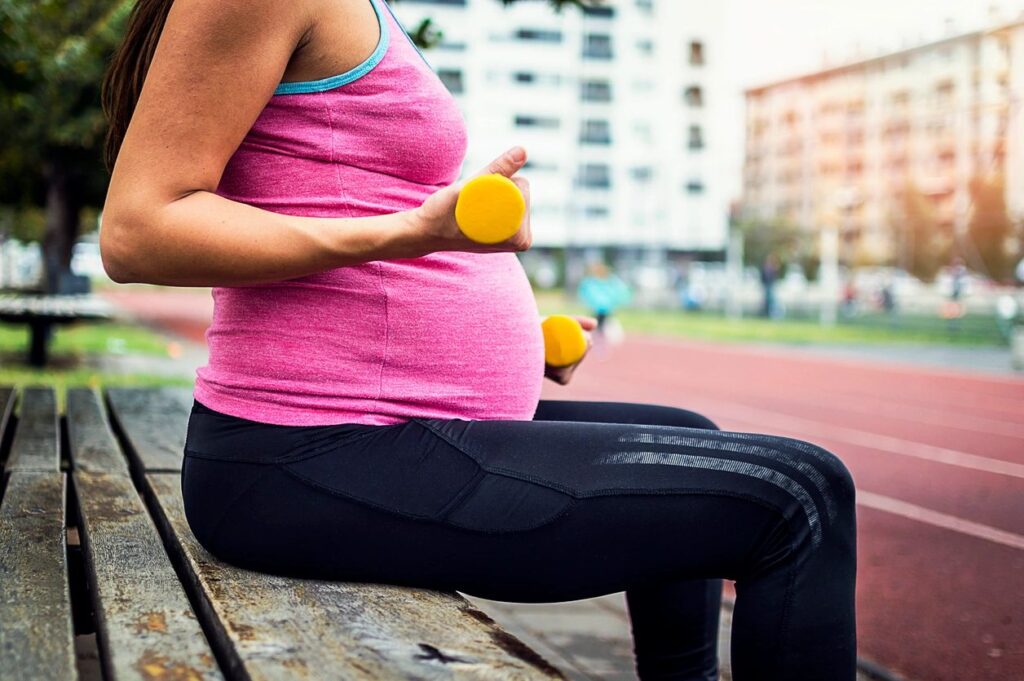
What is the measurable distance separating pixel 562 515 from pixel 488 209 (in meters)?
0.38

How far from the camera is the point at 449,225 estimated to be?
4.50 feet

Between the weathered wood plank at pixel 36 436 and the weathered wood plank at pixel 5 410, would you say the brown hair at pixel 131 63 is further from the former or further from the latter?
the weathered wood plank at pixel 5 410

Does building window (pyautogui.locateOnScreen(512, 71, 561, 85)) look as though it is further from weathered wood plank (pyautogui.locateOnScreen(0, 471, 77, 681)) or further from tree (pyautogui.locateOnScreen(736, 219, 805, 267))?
weathered wood plank (pyautogui.locateOnScreen(0, 471, 77, 681))

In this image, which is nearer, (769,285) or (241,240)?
(241,240)

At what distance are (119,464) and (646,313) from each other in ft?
125

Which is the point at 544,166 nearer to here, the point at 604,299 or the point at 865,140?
the point at 865,140

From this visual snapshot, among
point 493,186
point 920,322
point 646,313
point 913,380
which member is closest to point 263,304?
point 493,186

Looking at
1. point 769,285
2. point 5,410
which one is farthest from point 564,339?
point 769,285

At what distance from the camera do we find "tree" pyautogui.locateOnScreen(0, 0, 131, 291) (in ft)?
19.8

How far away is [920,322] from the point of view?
26.3 metres

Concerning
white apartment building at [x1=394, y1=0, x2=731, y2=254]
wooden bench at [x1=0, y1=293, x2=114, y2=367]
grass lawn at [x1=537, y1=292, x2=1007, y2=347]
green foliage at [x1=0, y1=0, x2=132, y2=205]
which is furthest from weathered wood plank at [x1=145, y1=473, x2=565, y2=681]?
white apartment building at [x1=394, y1=0, x2=731, y2=254]

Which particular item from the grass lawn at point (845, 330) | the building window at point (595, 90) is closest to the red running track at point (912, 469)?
the grass lawn at point (845, 330)

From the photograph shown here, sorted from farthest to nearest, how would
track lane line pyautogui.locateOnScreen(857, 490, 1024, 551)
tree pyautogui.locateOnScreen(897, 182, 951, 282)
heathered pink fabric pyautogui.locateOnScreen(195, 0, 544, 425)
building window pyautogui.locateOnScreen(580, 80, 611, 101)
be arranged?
1. building window pyautogui.locateOnScreen(580, 80, 611, 101)
2. tree pyautogui.locateOnScreen(897, 182, 951, 282)
3. track lane line pyautogui.locateOnScreen(857, 490, 1024, 551)
4. heathered pink fabric pyautogui.locateOnScreen(195, 0, 544, 425)

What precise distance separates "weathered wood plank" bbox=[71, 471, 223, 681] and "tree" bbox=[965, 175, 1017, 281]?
27.2 meters
